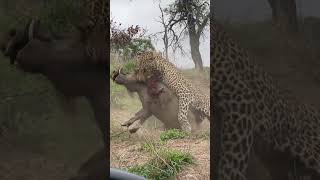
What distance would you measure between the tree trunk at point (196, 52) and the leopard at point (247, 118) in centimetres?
349

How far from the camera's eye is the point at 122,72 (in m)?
6.34

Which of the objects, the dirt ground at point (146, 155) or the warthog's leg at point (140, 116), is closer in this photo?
the dirt ground at point (146, 155)

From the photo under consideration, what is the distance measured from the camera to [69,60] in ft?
8.15

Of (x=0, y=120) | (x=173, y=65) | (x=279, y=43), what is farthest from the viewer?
(x=173, y=65)

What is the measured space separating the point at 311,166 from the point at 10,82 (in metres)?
1.47

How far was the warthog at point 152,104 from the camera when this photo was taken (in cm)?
603

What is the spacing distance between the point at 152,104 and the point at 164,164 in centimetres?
130

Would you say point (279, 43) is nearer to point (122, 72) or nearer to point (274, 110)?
point (274, 110)

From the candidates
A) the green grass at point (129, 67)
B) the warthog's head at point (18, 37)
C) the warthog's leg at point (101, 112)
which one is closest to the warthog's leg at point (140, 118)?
the green grass at point (129, 67)

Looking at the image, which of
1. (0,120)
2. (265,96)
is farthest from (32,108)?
(265,96)

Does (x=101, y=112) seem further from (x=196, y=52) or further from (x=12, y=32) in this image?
(x=196, y=52)

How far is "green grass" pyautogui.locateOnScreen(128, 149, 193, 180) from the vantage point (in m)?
4.93

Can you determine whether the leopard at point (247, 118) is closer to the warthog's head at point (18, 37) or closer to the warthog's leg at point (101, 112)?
the warthog's leg at point (101, 112)

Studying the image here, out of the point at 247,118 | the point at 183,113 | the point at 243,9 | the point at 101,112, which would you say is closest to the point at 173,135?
the point at 183,113
